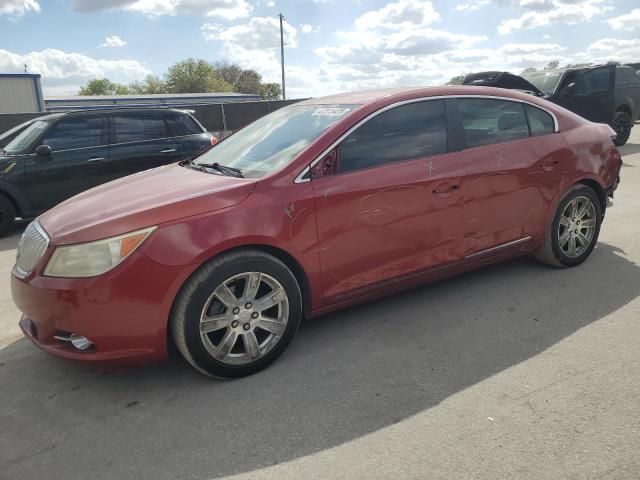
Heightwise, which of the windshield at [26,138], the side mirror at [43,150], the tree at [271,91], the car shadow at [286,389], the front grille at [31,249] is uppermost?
the tree at [271,91]

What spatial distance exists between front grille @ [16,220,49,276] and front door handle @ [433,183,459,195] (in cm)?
248

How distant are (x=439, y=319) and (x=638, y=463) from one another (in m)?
1.61

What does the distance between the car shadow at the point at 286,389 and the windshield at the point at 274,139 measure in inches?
48.0

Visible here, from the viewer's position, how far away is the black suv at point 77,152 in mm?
6875

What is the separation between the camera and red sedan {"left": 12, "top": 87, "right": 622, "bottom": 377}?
2.72 m

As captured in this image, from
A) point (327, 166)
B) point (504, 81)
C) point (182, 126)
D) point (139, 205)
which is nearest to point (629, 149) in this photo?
point (504, 81)

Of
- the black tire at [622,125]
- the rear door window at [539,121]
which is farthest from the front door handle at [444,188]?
the black tire at [622,125]

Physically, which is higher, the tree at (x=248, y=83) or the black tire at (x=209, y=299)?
the tree at (x=248, y=83)

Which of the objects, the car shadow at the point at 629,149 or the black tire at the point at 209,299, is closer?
the black tire at the point at 209,299

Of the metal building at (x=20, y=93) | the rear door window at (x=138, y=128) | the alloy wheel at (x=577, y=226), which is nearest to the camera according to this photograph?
the alloy wheel at (x=577, y=226)

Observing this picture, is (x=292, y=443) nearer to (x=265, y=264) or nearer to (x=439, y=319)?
(x=265, y=264)

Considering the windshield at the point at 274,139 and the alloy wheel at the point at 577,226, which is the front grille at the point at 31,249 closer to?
the windshield at the point at 274,139

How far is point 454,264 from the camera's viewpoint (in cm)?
382

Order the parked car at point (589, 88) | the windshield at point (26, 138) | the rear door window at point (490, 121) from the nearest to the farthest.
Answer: the rear door window at point (490, 121), the windshield at point (26, 138), the parked car at point (589, 88)
